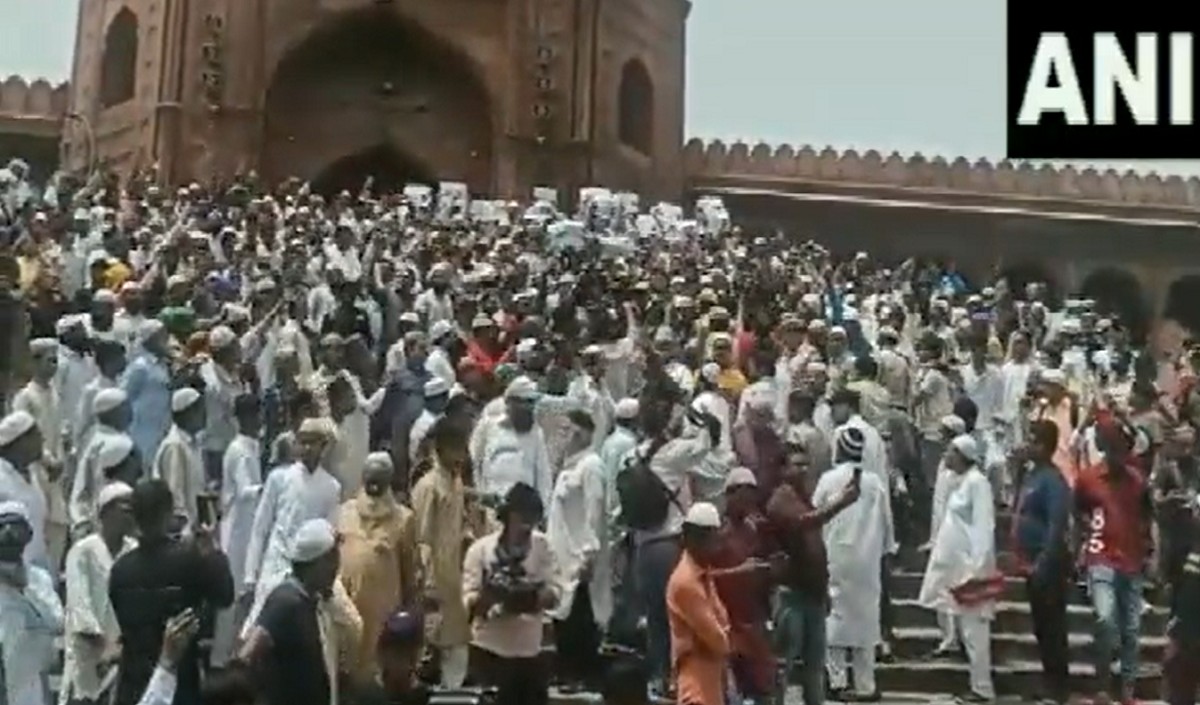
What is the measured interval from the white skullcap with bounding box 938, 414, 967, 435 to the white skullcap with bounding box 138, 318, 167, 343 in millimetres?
4589

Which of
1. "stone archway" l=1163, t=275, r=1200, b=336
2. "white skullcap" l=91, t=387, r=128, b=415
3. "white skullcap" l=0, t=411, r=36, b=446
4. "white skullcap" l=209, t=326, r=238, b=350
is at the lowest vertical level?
"white skullcap" l=0, t=411, r=36, b=446

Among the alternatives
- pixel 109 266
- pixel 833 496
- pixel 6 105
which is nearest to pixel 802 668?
pixel 833 496

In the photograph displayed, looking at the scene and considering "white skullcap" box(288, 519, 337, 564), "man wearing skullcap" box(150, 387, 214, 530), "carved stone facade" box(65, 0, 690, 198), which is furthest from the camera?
"carved stone facade" box(65, 0, 690, 198)

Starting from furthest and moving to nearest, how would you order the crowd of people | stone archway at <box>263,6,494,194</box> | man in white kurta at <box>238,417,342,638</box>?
stone archway at <box>263,6,494,194</box>, man in white kurta at <box>238,417,342,638</box>, the crowd of people

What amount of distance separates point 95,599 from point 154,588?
0.65m

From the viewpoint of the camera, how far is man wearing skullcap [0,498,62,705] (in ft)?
18.4

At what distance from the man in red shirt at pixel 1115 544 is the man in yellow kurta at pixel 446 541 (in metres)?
3.20

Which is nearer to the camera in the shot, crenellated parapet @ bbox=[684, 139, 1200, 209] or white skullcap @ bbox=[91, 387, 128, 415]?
white skullcap @ bbox=[91, 387, 128, 415]

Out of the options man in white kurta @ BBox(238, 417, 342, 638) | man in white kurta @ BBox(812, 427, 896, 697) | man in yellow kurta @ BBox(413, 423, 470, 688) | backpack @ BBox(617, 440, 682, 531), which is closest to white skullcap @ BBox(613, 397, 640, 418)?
backpack @ BBox(617, 440, 682, 531)

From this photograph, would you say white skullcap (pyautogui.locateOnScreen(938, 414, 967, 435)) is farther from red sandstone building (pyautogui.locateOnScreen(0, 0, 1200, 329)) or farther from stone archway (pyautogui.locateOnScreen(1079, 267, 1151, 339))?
stone archway (pyautogui.locateOnScreen(1079, 267, 1151, 339))

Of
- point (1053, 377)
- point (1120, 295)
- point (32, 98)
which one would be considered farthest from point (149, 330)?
point (1120, 295)

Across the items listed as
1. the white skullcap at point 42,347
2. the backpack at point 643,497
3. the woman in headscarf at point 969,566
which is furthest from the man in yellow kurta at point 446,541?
the woman in headscarf at point 969,566

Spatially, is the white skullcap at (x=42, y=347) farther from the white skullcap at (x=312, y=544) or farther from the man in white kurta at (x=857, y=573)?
the man in white kurta at (x=857, y=573)

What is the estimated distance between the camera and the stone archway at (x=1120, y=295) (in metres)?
37.9
